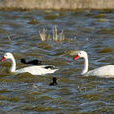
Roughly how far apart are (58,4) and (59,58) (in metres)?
12.3

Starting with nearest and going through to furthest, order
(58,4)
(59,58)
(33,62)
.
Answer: (33,62) → (59,58) → (58,4)

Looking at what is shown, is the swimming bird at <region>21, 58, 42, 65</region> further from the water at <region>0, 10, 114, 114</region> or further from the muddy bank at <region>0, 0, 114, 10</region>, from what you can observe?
the muddy bank at <region>0, 0, 114, 10</region>

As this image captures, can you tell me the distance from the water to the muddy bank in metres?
0.81

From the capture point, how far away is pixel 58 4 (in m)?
28.9

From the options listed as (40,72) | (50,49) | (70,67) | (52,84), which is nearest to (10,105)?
(52,84)

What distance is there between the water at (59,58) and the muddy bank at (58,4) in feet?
2.67

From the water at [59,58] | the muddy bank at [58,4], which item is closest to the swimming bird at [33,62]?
the water at [59,58]

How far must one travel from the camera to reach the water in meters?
11.3

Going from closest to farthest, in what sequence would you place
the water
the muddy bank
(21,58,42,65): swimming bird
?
1. the water
2. (21,58,42,65): swimming bird
3. the muddy bank

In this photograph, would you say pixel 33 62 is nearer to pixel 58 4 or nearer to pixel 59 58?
pixel 59 58

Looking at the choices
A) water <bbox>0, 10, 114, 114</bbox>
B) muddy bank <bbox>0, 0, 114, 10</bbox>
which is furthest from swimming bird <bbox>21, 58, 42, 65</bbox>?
muddy bank <bbox>0, 0, 114, 10</bbox>


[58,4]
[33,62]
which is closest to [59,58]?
[33,62]

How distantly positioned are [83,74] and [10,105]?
12.3 feet

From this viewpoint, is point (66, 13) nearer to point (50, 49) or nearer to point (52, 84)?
point (50, 49)
